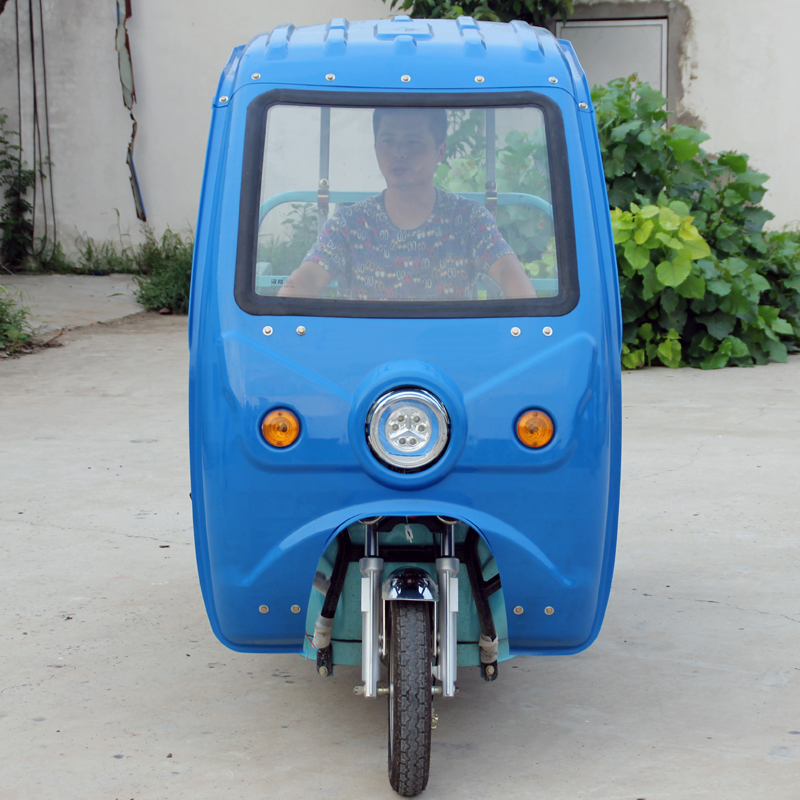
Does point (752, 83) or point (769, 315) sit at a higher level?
point (752, 83)

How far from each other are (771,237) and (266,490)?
708cm

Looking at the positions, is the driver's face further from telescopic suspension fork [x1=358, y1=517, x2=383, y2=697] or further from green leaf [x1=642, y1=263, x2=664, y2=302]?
green leaf [x1=642, y1=263, x2=664, y2=302]

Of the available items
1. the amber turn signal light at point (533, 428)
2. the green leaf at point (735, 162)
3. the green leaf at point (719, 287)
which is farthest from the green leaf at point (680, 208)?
the amber turn signal light at point (533, 428)

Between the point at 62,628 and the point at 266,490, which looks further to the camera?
the point at 62,628

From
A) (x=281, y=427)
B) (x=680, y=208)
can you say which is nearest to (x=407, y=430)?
(x=281, y=427)

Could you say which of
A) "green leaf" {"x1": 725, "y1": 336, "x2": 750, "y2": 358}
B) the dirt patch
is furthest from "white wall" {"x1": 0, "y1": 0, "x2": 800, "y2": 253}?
"green leaf" {"x1": 725, "y1": 336, "x2": 750, "y2": 358}

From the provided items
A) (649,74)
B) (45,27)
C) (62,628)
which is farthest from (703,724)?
(45,27)

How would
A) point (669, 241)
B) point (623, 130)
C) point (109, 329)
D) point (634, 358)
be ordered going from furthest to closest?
point (109, 329)
point (623, 130)
point (634, 358)
point (669, 241)

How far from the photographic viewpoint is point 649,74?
32.6 ft

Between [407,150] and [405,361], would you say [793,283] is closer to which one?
[407,150]

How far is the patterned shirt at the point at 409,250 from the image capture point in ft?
7.27

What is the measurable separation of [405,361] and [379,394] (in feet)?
0.31

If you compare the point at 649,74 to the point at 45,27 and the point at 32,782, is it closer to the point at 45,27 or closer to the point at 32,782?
the point at 45,27

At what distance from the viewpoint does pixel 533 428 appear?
2070 millimetres
